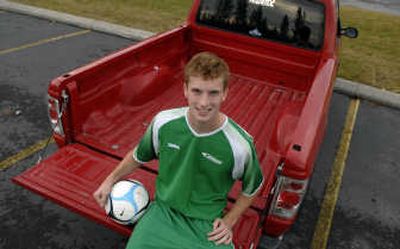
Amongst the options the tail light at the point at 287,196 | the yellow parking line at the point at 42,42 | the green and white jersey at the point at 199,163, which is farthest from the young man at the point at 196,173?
the yellow parking line at the point at 42,42

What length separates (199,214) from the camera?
2.59 meters

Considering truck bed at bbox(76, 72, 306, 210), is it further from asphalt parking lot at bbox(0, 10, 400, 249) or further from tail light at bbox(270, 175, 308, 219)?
asphalt parking lot at bbox(0, 10, 400, 249)

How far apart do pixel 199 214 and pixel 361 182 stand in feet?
10.5

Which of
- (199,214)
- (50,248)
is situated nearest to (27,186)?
(50,248)

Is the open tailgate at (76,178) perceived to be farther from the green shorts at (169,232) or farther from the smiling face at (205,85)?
the smiling face at (205,85)

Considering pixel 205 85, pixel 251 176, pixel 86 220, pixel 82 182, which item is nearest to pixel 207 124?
pixel 205 85

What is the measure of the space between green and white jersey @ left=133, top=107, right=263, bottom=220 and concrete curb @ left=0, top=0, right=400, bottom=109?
5408mm

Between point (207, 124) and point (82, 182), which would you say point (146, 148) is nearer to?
point (207, 124)

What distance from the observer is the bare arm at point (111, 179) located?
108 inches

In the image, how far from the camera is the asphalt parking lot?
3826mm

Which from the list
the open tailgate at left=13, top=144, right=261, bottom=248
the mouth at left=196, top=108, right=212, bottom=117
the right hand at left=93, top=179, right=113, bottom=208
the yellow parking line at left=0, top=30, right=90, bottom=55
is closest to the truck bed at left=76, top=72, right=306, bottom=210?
the open tailgate at left=13, top=144, right=261, bottom=248

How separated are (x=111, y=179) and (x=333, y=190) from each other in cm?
309

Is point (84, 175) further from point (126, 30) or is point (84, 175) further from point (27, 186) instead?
point (126, 30)

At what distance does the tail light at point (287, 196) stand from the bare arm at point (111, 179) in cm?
104
